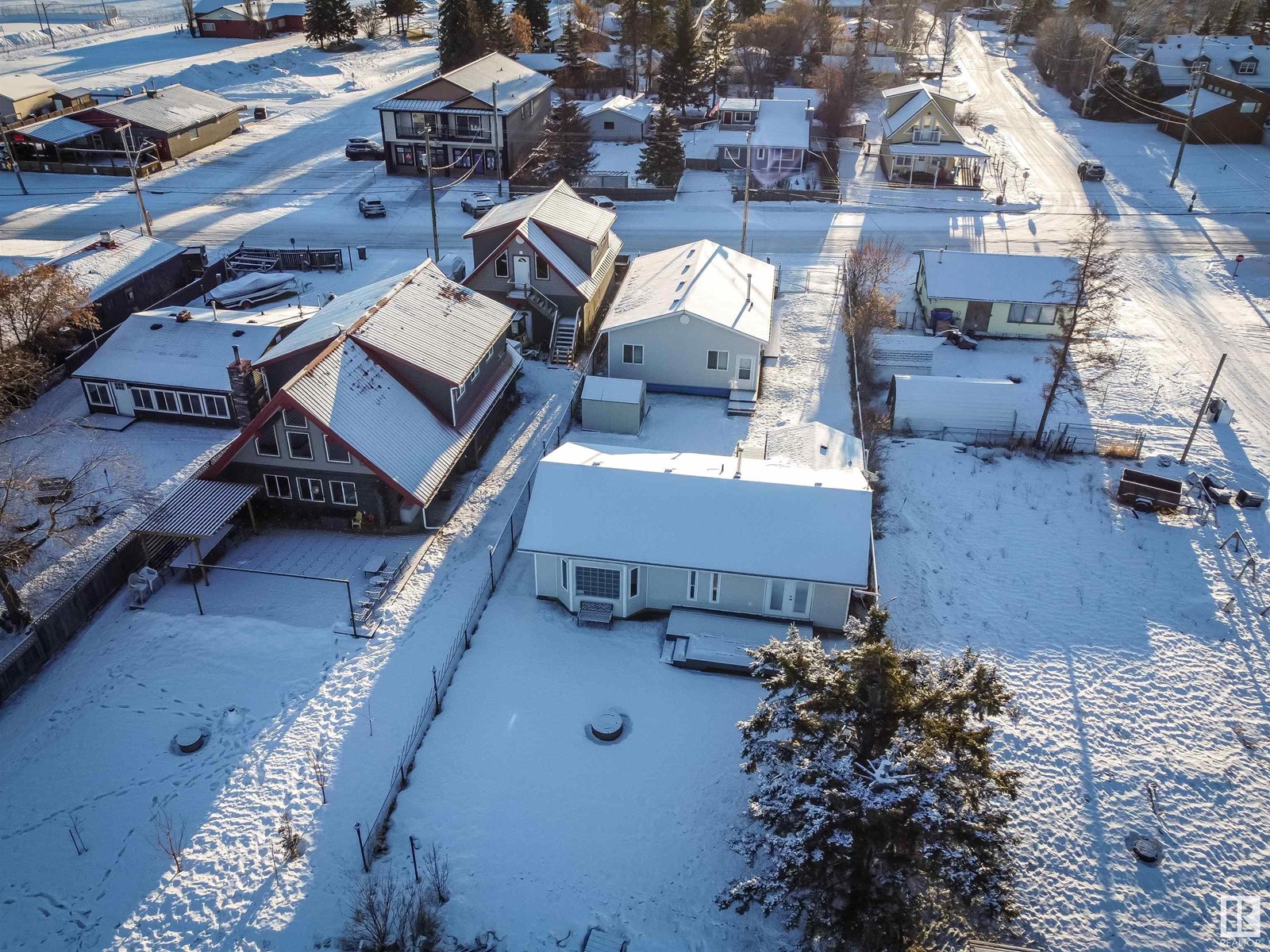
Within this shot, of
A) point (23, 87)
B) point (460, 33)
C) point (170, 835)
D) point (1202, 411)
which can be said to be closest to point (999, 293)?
point (1202, 411)

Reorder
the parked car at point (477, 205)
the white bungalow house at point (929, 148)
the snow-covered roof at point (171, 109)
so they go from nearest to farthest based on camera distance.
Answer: the parked car at point (477, 205), the white bungalow house at point (929, 148), the snow-covered roof at point (171, 109)

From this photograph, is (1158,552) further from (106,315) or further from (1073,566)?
(106,315)

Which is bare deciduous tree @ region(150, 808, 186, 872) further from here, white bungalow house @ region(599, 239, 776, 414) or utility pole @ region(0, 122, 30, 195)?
utility pole @ region(0, 122, 30, 195)

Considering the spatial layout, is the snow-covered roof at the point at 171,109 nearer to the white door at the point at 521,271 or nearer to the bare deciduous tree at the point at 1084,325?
the white door at the point at 521,271

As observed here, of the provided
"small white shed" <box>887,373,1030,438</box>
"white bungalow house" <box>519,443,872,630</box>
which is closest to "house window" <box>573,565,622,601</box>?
"white bungalow house" <box>519,443,872,630</box>

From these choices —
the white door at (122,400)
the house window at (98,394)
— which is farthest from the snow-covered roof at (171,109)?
the white door at (122,400)

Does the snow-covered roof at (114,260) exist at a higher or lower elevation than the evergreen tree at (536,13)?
lower

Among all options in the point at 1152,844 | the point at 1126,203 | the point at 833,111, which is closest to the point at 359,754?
the point at 1152,844
